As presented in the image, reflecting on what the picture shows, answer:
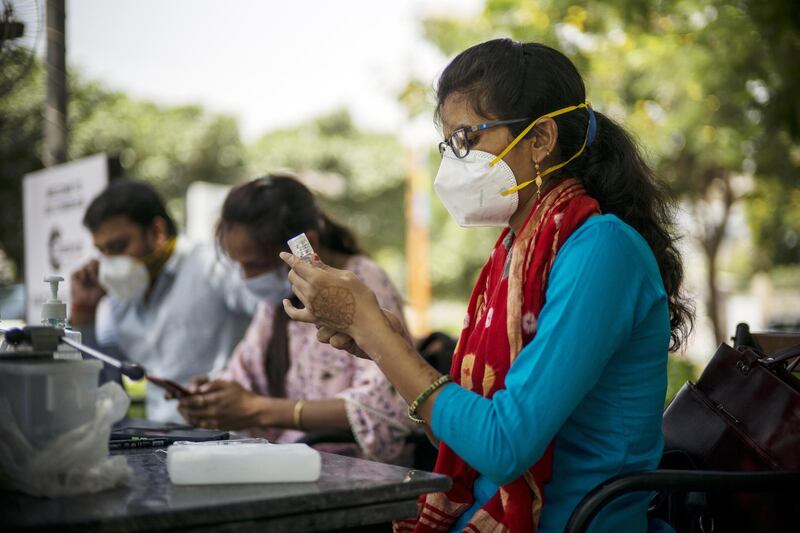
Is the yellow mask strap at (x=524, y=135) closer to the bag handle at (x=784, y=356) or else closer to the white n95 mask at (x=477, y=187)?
the white n95 mask at (x=477, y=187)

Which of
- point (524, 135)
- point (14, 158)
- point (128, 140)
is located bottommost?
point (524, 135)

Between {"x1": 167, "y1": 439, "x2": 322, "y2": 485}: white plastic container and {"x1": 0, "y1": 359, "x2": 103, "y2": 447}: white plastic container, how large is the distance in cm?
17

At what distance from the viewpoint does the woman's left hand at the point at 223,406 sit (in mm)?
2883

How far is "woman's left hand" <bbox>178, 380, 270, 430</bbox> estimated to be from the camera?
2.88 metres

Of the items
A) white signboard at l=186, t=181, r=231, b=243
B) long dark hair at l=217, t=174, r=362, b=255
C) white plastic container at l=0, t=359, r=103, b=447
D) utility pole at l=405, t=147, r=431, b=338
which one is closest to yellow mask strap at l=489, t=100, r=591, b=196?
white plastic container at l=0, t=359, r=103, b=447

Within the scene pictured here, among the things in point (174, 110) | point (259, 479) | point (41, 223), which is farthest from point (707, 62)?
point (174, 110)

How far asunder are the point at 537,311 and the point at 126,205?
282 centimetres

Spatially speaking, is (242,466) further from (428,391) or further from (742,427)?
(742,427)

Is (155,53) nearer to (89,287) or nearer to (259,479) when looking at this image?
(89,287)

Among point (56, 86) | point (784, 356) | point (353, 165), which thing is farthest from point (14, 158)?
point (353, 165)

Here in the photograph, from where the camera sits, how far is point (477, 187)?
1.87 meters

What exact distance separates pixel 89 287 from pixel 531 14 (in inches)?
186

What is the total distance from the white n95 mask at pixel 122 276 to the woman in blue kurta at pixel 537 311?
2384 millimetres

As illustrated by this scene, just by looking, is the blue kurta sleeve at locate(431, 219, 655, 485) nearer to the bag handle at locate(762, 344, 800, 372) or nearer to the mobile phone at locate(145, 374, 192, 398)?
the bag handle at locate(762, 344, 800, 372)
